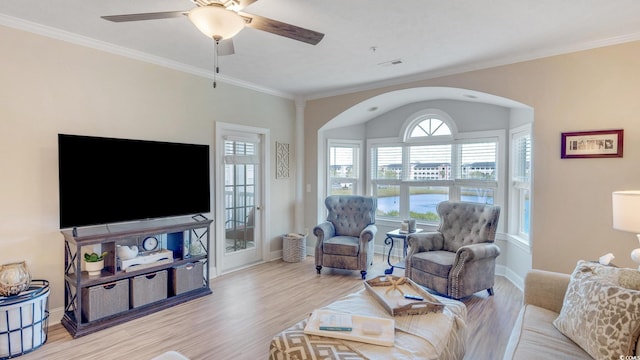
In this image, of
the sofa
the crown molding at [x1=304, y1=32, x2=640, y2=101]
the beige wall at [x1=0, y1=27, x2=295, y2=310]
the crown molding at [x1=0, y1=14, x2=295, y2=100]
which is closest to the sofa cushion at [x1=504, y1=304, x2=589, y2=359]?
the sofa

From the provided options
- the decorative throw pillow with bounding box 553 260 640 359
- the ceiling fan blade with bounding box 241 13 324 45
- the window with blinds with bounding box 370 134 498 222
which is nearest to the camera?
the decorative throw pillow with bounding box 553 260 640 359

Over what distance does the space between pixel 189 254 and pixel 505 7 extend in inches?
150

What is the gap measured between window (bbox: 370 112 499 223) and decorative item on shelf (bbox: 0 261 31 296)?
4604 millimetres

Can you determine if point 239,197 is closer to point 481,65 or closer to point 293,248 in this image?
point 293,248

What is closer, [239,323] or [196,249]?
[239,323]

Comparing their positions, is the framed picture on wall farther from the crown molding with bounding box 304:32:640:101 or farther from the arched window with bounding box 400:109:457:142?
the arched window with bounding box 400:109:457:142

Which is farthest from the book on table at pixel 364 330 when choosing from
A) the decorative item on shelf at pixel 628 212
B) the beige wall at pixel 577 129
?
the beige wall at pixel 577 129

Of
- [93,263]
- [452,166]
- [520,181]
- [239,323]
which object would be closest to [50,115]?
[93,263]

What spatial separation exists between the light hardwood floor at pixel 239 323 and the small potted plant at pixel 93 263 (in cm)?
53

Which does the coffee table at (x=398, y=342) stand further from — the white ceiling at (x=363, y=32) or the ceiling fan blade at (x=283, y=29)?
the white ceiling at (x=363, y=32)

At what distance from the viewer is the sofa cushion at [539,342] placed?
1657 mm

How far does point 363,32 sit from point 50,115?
2.95 m

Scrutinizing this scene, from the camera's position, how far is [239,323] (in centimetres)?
298

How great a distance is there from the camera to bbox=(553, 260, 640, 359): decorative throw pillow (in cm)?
156
